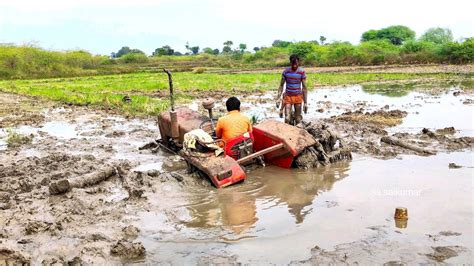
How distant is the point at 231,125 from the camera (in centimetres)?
728

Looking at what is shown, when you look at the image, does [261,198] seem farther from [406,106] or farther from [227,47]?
[227,47]

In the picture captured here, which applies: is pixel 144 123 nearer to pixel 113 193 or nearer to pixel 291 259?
pixel 113 193

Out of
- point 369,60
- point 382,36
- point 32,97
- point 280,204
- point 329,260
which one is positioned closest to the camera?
point 329,260

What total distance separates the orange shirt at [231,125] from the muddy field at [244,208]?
0.74 meters

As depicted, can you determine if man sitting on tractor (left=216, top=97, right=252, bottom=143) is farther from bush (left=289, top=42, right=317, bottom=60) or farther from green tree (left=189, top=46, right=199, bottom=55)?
green tree (left=189, top=46, right=199, bottom=55)

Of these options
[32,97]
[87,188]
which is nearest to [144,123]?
[87,188]

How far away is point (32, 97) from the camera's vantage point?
77.8 ft

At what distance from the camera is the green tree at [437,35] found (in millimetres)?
62338

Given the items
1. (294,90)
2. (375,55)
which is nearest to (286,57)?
(375,55)

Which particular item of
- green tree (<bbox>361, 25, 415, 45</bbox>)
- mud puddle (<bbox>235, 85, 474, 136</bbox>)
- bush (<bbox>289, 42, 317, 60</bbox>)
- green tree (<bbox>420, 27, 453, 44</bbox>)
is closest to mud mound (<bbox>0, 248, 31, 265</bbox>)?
mud puddle (<bbox>235, 85, 474, 136</bbox>)

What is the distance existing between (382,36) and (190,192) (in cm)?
7564

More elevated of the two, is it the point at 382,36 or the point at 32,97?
the point at 382,36

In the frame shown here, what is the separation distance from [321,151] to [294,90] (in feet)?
6.83

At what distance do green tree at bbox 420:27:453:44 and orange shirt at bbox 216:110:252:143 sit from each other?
201 ft
